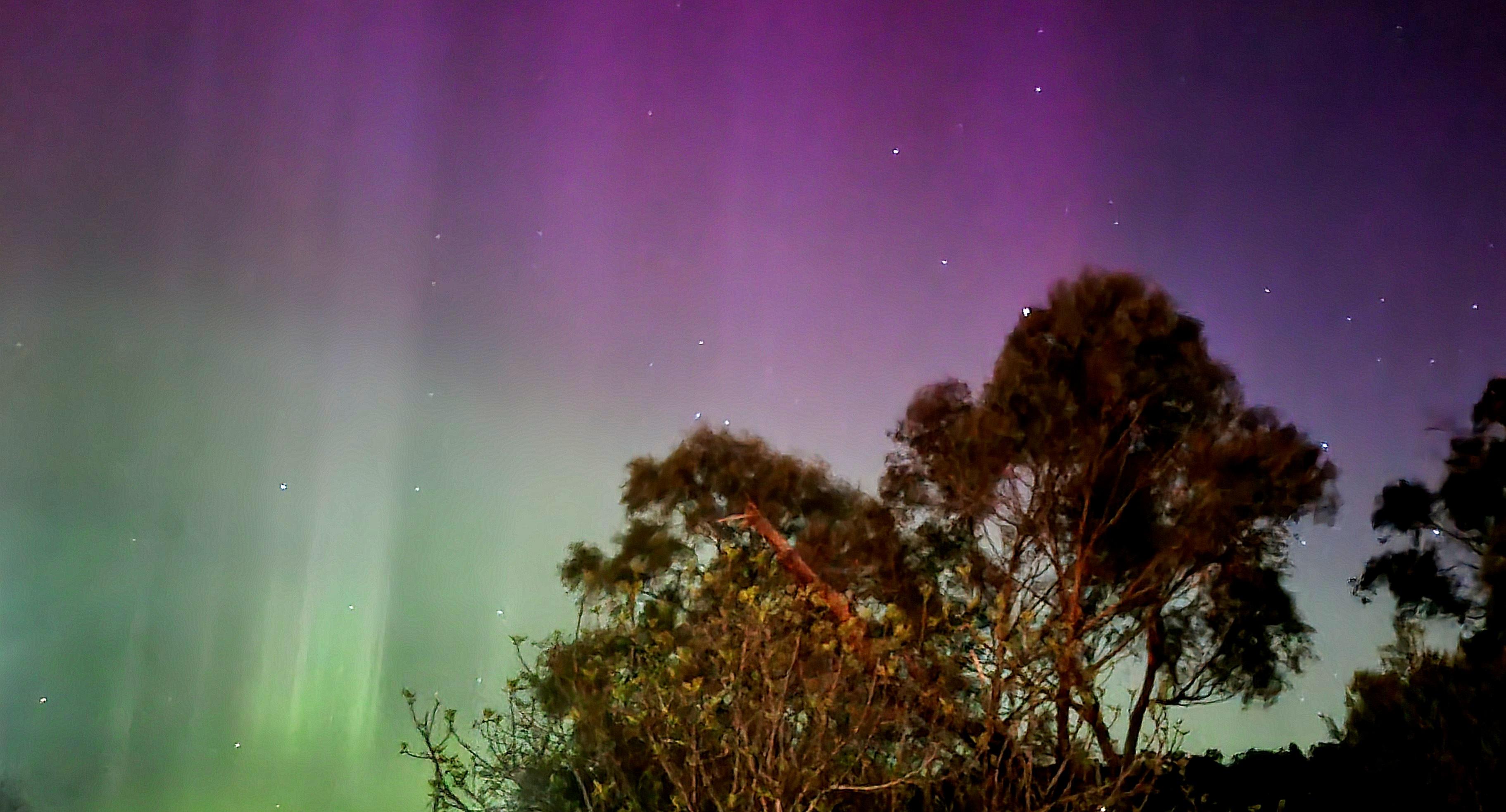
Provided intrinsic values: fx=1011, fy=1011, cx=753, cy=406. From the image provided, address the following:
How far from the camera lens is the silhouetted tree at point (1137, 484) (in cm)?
883

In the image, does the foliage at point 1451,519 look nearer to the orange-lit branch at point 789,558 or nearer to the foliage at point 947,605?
the foliage at point 947,605

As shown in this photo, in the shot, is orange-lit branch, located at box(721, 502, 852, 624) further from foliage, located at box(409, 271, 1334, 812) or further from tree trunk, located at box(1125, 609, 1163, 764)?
tree trunk, located at box(1125, 609, 1163, 764)

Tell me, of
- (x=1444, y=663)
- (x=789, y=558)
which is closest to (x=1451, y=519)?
(x=1444, y=663)

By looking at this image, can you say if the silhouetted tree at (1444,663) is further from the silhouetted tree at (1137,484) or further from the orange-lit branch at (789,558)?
the orange-lit branch at (789,558)

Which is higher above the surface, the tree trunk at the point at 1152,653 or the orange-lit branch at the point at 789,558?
the orange-lit branch at the point at 789,558

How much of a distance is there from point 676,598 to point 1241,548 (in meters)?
5.09

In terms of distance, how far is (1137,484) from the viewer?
901cm

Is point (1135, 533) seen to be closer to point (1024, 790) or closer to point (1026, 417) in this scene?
point (1026, 417)

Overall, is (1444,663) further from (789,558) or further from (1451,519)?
(789,558)

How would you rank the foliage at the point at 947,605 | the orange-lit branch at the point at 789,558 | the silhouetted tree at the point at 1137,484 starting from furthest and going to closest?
1. the silhouetted tree at the point at 1137,484
2. the orange-lit branch at the point at 789,558
3. the foliage at the point at 947,605

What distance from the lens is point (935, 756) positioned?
5.18m

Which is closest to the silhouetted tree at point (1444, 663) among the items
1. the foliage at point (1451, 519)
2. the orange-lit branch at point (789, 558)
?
the foliage at point (1451, 519)

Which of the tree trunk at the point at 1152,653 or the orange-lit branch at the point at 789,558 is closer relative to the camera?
the orange-lit branch at the point at 789,558

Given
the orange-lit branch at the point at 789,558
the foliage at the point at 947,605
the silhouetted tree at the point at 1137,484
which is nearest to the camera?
the foliage at the point at 947,605
